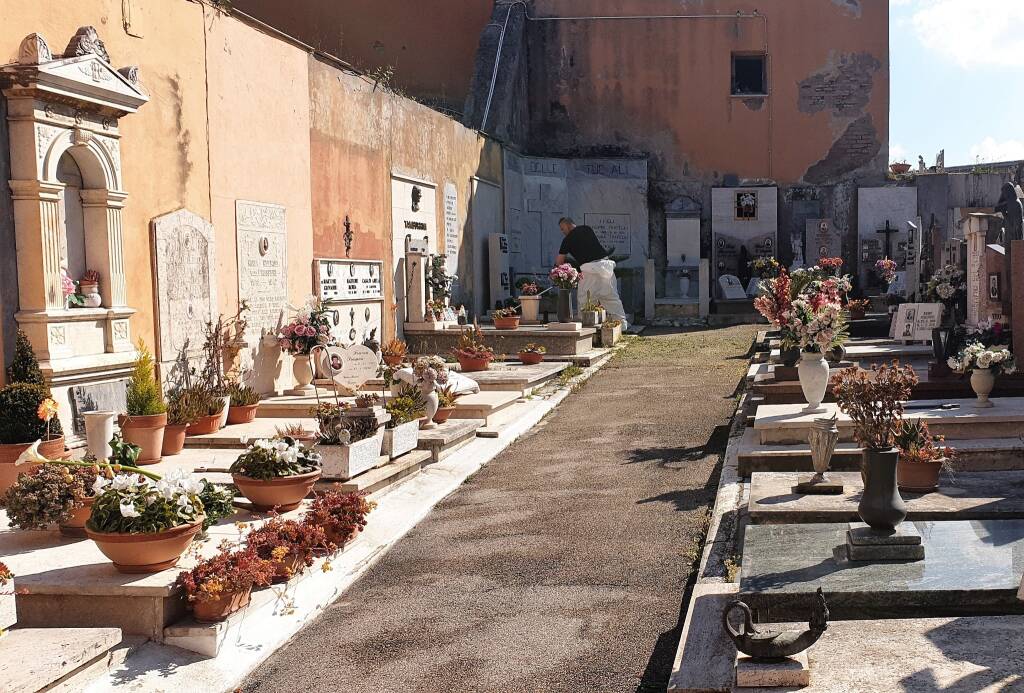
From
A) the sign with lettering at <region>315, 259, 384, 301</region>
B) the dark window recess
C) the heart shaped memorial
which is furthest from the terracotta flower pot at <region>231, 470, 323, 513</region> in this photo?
the dark window recess

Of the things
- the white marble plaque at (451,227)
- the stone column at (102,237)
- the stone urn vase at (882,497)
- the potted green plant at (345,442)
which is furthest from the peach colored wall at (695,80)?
the stone urn vase at (882,497)

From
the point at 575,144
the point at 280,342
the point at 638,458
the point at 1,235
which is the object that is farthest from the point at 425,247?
the point at 575,144

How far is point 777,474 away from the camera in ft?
23.9

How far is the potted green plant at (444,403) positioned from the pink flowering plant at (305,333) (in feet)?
6.49

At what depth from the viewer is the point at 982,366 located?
8570 millimetres

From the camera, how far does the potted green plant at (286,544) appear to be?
545 centimetres

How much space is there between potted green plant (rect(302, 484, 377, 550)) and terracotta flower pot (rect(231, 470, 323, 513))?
0.44 feet

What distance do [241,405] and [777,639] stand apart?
267 inches

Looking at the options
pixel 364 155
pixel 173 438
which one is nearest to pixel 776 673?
pixel 173 438

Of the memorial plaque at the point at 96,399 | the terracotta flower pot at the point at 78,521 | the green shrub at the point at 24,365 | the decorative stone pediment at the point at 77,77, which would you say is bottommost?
the terracotta flower pot at the point at 78,521

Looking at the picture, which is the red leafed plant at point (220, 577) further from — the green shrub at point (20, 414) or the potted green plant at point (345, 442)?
the green shrub at point (20, 414)

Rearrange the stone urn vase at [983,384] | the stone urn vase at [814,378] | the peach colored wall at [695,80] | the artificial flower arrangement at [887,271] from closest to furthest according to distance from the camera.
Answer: the stone urn vase at [983,384], the stone urn vase at [814,378], the artificial flower arrangement at [887,271], the peach colored wall at [695,80]

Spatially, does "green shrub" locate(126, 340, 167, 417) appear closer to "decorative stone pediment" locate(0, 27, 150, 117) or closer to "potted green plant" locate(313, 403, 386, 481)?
"potted green plant" locate(313, 403, 386, 481)

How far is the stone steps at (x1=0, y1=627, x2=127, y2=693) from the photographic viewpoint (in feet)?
13.3
